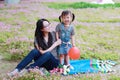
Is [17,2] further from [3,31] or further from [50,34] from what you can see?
[50,34]

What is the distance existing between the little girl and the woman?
15 centimetres

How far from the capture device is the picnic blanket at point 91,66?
8188 mm

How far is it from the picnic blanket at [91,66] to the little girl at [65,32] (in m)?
0.31

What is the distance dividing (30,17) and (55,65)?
355 inches

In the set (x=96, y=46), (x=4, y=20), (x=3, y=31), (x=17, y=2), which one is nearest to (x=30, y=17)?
(x=4, y=20)

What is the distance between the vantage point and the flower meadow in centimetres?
977

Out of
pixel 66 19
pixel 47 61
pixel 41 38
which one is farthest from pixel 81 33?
pixel 47 61

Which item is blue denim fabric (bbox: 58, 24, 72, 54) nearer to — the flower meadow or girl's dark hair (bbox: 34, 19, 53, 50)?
girl's dark hair (bbox: 34, 19, 53, 50)

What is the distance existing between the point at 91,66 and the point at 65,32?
1.02m

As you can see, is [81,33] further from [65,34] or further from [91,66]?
[65,34]

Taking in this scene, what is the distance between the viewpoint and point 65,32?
8.20 m

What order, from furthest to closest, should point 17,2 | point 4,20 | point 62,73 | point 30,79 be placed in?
point 17,2, point 4,20, point 62,73, point 30,79

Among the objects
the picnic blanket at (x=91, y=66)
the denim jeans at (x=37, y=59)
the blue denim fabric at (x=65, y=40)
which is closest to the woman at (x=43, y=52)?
the denim jeans at (x=37, y=59)

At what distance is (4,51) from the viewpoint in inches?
406
